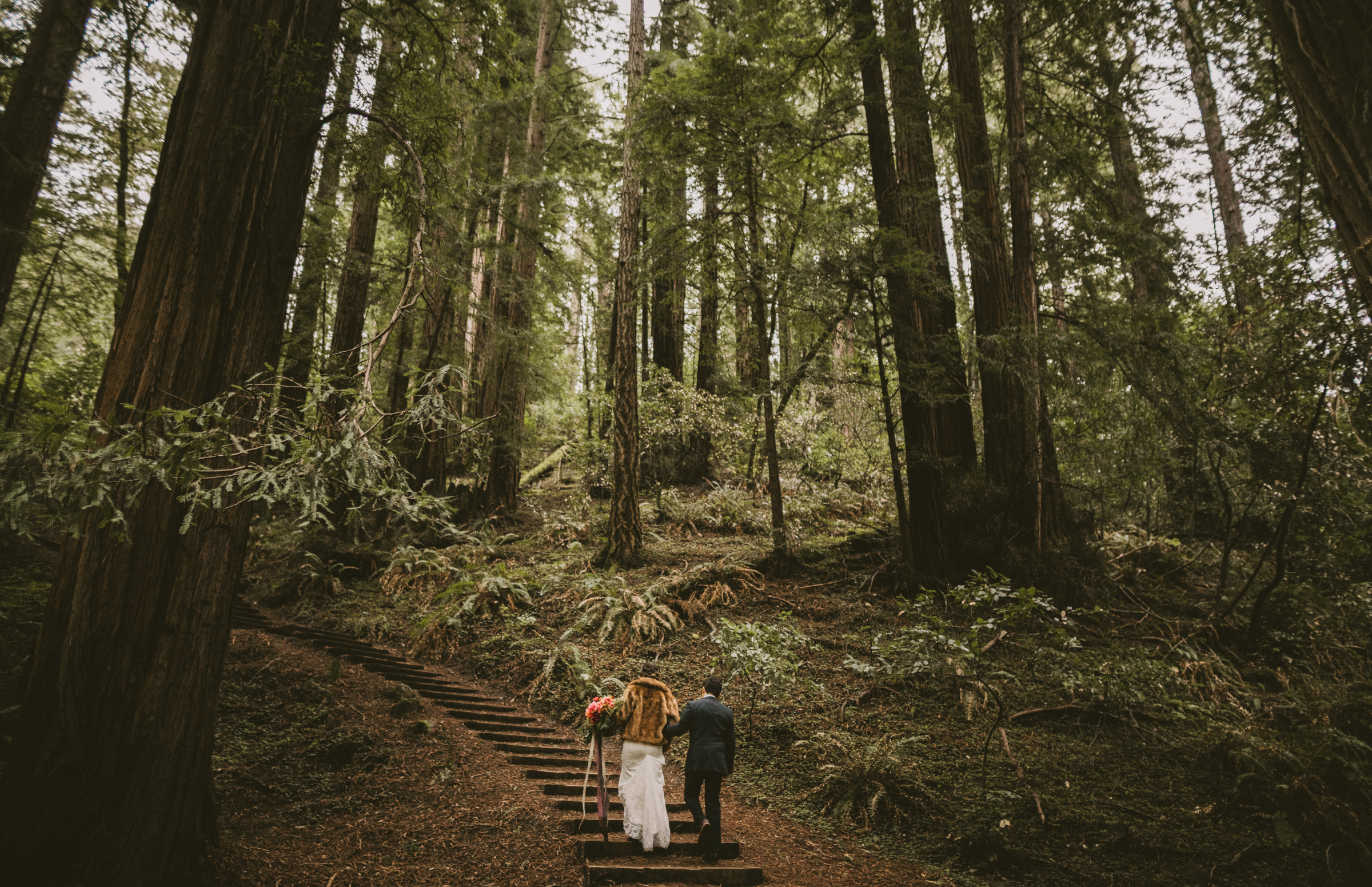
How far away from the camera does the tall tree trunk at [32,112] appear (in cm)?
615

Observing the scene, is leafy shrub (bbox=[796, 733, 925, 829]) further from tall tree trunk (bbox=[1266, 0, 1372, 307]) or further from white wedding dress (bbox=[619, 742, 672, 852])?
tall tree trunk (bbox=[1266, 0, 1372, 307])

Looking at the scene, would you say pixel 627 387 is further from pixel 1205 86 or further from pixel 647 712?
pixel 1205 86

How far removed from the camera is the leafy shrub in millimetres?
5598

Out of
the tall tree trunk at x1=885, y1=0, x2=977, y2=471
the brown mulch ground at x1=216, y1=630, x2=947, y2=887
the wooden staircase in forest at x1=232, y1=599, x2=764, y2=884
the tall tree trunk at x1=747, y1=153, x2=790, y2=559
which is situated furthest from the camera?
the tall tree trunk at x1=747, y1=153, x2=790, y2=559

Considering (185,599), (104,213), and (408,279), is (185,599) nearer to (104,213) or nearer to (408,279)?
(408,279)

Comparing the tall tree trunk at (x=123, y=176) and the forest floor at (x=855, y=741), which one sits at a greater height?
the tall tree trunk at (x=123, y=176)

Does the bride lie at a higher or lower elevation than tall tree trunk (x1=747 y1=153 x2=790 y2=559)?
lower

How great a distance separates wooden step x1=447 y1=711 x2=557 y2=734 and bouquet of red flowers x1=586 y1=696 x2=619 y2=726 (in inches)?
91.2

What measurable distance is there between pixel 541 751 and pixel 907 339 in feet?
23.7

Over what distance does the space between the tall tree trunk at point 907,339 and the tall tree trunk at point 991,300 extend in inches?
33.8

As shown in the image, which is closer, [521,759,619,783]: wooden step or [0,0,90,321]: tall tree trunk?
[521,759,619,783]: wooden step

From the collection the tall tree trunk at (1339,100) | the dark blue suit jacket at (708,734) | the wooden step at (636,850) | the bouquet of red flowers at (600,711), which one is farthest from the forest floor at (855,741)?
the tall tree trunk at (1339,100)

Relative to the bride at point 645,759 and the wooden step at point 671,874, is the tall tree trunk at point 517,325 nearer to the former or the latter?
the bride at point 645,759

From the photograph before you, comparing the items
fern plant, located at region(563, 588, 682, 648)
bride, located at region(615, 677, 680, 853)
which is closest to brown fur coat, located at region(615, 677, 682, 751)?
bride, located at region(615, 677, 680, 853)
